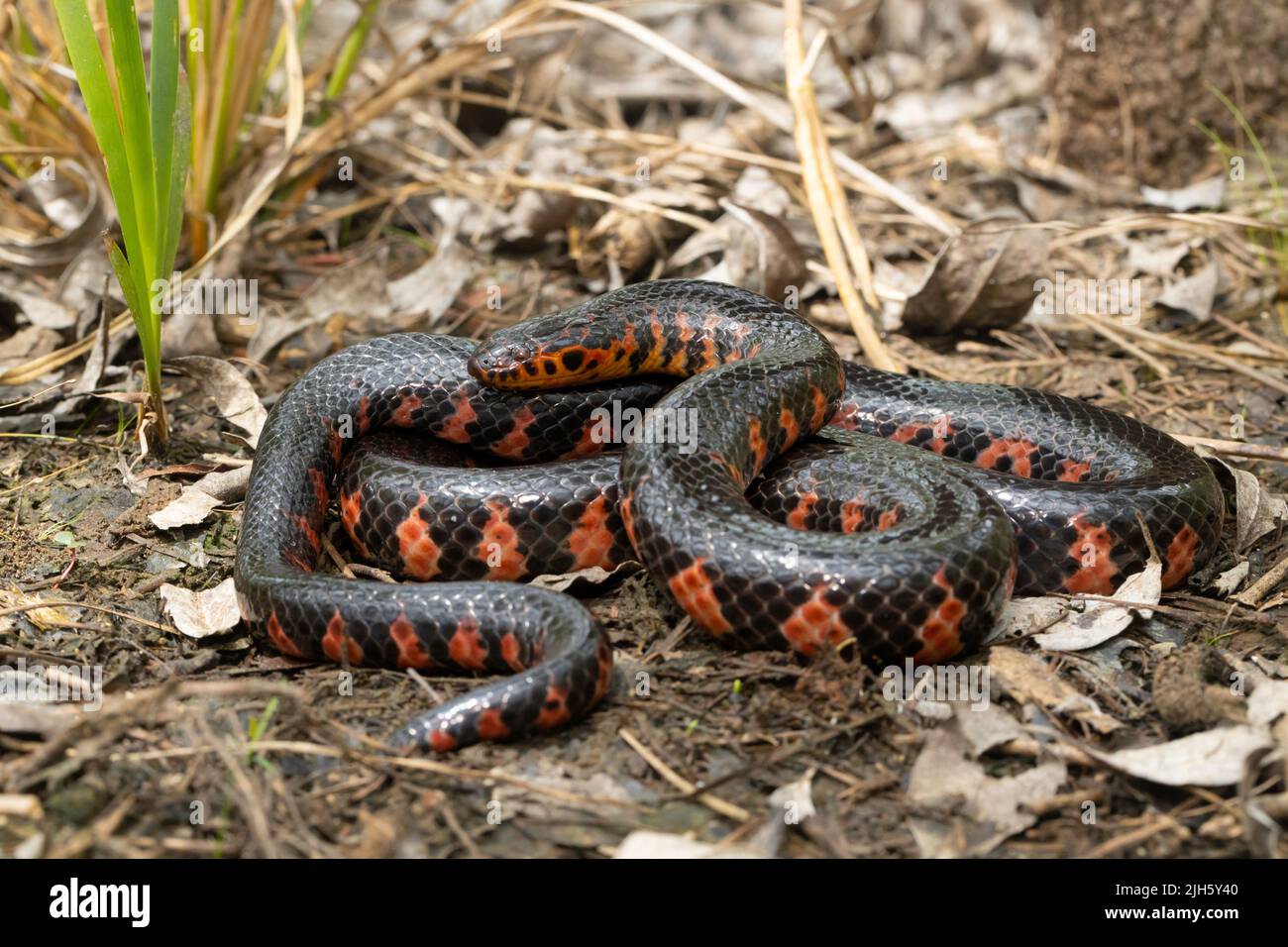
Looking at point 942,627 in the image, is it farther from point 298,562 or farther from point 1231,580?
point 298,562

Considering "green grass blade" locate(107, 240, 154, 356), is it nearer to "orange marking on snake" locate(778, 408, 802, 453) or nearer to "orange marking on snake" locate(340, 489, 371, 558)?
"orange marking on snake" locate(340, 489, 371, 558)

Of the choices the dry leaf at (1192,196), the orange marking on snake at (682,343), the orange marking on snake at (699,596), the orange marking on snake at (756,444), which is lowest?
the orange marking on snake at (699,596)

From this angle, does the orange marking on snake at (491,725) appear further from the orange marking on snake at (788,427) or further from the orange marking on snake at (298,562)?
the orange marking on snake at (788,427)

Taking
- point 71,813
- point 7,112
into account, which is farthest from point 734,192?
point 71,813

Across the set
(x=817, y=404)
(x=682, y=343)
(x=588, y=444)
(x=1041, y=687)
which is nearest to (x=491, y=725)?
(x=1041, y=687)

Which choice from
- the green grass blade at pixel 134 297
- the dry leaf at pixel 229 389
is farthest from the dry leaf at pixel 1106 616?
the green grass blade at pixel 134 297
